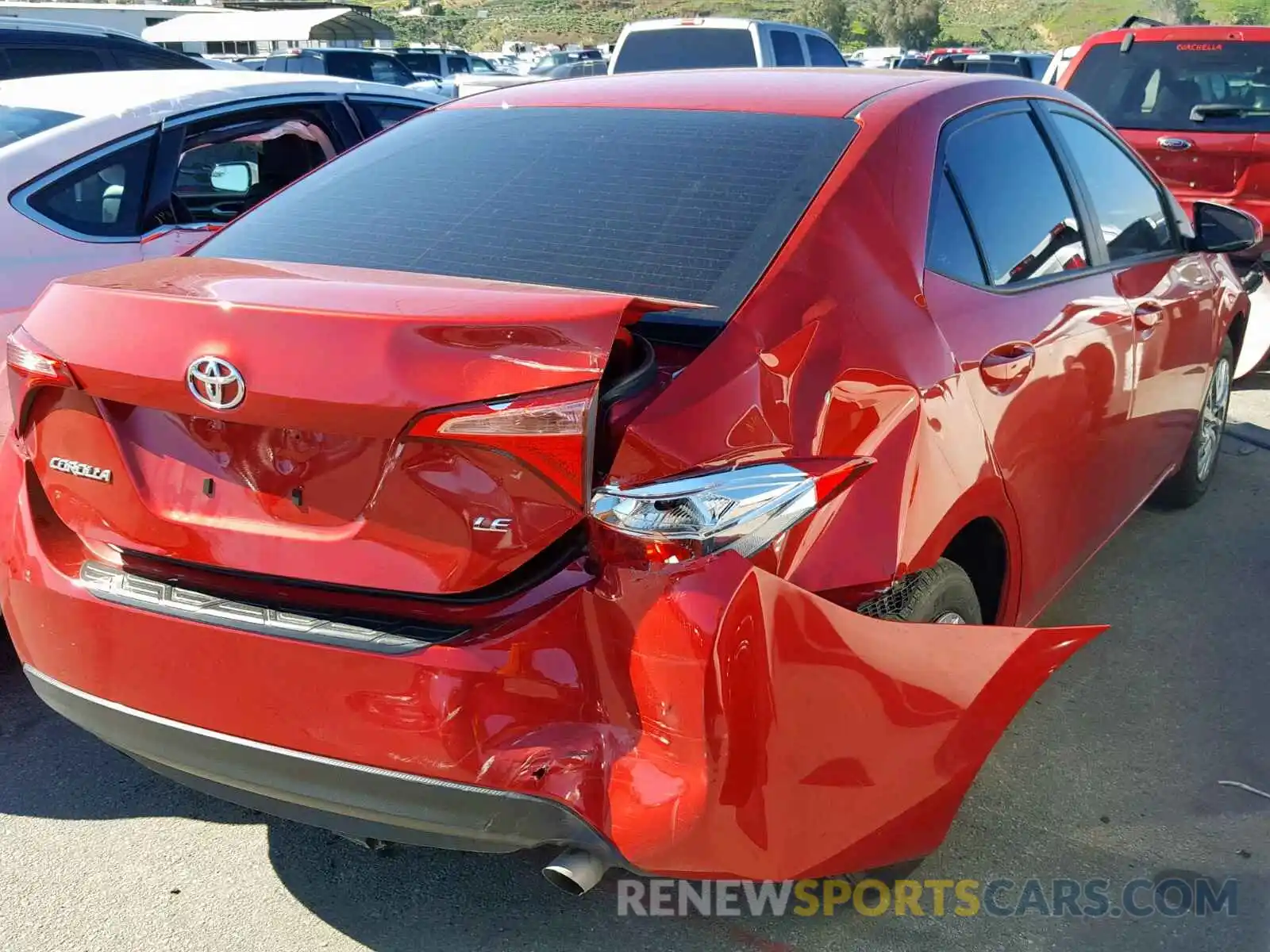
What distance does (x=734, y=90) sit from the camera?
3.00 metres

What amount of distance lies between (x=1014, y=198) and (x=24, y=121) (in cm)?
367

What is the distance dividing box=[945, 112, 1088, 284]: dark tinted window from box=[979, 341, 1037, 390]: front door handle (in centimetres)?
19

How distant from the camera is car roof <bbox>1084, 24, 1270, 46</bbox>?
799cm

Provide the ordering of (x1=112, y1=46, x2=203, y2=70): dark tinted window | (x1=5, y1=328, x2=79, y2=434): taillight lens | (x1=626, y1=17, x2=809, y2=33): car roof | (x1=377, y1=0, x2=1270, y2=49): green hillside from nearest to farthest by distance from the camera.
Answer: (x1=5, y1=328, x2=79, y2=434): taillight lens
(x1=112, y1=46, x2=203, y2=70): dark tinted window
(x1=626, y1=17, x2=809, y2=33): car roof
(x1=377, y1=0, x2=1270, y2=49): green hillside

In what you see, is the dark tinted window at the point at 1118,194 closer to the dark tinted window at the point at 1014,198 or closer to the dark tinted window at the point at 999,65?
Answer: the dark tinted window at the point at 1014,198

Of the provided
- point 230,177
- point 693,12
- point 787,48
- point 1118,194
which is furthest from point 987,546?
point 693,12

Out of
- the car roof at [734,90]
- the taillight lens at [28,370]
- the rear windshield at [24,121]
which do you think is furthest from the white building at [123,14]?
the taillight lens at [28,370]

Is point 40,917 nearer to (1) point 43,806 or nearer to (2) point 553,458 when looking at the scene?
(1) point 43,806

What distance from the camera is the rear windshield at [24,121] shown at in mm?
4414

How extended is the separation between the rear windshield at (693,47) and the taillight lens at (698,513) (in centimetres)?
1002

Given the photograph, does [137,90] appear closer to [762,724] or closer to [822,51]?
[762,724]

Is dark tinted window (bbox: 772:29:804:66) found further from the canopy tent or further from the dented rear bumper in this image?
the canopy tent

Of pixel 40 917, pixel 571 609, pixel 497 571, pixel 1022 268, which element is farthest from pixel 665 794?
pixel 1022 268

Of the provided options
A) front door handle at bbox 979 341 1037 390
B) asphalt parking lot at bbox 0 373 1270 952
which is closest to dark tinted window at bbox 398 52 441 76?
asphalt parking lot at bbox 0 373 1270 952
